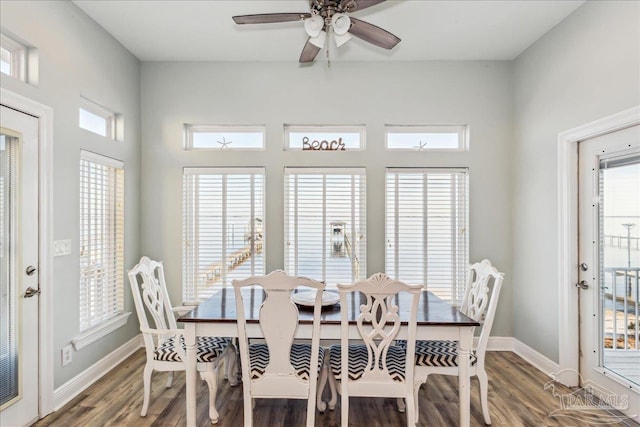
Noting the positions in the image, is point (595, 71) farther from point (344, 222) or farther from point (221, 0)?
point (221, 0)

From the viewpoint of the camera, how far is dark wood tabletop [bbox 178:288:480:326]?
6.98 ft

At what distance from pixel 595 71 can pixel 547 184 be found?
38.5 inches

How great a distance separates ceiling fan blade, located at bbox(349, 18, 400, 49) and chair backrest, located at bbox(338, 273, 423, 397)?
1584 mm

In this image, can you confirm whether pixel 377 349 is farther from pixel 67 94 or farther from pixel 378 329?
pixel 67 94

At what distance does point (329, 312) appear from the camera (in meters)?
2.34

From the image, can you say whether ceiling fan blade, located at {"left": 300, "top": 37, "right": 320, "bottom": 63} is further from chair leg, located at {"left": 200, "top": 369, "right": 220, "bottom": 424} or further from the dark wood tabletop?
chair leg, located at {"left": 200, "top": 369, "right": 220, "bottom": 424}

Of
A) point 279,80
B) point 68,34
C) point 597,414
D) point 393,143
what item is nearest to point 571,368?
point 597,414

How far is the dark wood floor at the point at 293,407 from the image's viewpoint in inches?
93.3

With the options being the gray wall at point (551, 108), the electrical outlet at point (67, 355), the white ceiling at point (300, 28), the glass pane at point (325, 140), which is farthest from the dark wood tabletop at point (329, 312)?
the white ceiling at point (300, 28)

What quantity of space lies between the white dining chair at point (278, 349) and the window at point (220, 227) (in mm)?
1677

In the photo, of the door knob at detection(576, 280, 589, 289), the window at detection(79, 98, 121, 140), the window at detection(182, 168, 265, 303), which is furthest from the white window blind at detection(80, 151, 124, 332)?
the door knob at detection(576, 280, 589, 289)

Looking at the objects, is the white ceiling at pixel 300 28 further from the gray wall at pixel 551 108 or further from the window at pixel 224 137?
the window at pixel 224 137

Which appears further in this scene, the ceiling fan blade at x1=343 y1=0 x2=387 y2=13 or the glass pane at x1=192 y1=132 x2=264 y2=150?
the glass pane at x1=192 y1=132 x2=264 y2=150

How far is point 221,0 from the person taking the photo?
2732 millimetres
